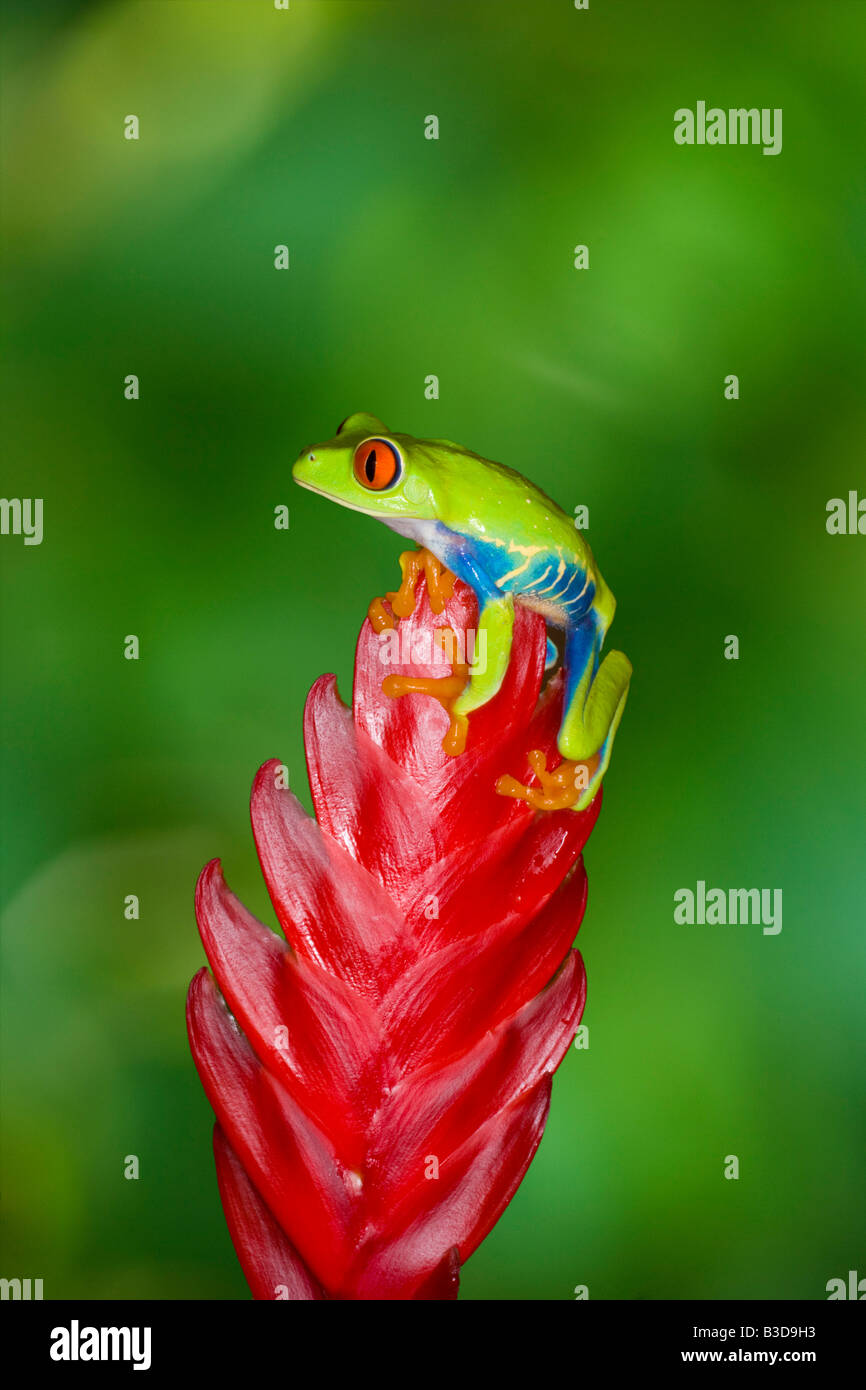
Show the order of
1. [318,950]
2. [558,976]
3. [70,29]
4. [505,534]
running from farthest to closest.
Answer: [70,29]
[505,534]
[558,976]
[318,950]

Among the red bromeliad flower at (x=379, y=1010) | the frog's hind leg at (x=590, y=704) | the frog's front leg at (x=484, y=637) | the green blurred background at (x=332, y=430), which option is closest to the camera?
the red bromeliad flower at (x=379, y=1010)

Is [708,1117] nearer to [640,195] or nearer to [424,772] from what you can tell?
[424,772]

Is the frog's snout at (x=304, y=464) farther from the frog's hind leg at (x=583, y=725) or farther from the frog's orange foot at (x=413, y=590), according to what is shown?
the frog's hind leg at (x=583, y=725)

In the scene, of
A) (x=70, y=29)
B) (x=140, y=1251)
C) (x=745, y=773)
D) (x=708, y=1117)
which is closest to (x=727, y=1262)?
(x=708, y=1117)

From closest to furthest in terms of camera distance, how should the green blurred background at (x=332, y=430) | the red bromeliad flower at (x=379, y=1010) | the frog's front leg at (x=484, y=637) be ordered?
1. the red bromeliad flower at (x=379, y=1010)
2. the frog's front leg at (x=484, y=637)
3. the green blurred background at (x=332, y=430)

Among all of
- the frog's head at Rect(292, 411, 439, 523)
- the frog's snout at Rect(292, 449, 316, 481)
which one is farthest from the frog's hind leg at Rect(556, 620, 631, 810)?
the frog's snout at Rect(292, 449, 316, 481)

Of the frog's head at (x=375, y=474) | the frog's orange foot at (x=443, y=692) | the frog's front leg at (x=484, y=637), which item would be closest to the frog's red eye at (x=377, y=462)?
the frog's head at (x=375, y=474)

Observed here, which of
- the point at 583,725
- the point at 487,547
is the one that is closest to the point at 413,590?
the point at 487,547

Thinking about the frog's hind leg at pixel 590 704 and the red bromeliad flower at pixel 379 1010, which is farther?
the frog's hind leg at pixel 590 704
